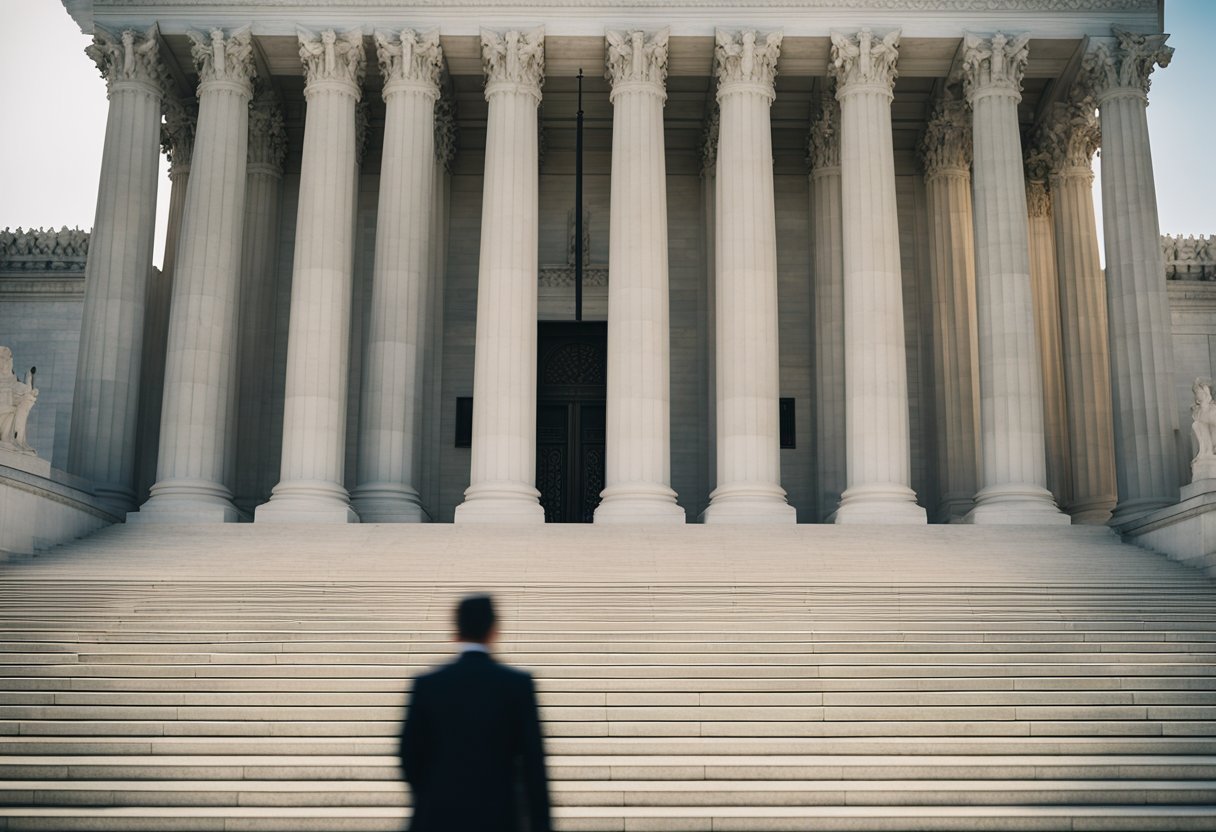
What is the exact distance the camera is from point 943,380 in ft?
134

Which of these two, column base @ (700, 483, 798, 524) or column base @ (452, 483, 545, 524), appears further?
column base @ (700, 483, 798, 524)

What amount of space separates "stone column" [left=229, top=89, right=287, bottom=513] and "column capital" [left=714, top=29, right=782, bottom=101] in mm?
14060

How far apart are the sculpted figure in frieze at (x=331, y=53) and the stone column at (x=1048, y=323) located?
2115cm

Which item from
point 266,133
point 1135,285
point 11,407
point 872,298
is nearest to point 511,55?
point 266,133

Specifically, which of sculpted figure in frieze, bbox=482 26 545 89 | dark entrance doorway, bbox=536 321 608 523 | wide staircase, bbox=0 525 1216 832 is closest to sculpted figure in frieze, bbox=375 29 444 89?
sculpted figure in frieze, bbox=482 26 545 89

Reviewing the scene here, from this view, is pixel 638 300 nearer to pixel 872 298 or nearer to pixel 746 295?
pixel 746 295

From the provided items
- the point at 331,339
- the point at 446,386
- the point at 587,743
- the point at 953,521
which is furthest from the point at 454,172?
the point at 587,743

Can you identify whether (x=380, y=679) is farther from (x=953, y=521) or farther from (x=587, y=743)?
(x=953, y=521)

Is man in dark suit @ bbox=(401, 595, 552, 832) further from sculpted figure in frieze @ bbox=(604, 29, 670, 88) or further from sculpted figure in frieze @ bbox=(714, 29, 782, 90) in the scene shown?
sculpted figure in frieze @ bbox=(714, 29, 782, 90)

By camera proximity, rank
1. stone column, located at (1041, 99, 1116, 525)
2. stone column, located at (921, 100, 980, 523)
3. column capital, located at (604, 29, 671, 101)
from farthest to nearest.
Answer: stone column, located at (921, 100, 980, 523) → stone column, located at (1041, 99, 1116, 525) → column capital, located at (604, 29, 671, 101)

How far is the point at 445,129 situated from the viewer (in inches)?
1601

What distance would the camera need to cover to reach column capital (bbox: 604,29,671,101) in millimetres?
35656

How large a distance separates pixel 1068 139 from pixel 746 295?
1291 cm

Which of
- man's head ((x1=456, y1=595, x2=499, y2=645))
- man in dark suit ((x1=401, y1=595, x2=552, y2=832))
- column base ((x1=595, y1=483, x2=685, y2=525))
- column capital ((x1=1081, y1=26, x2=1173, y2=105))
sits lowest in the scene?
man in dark suit ((x1=401, y1=595, x2=552, y2=832))
